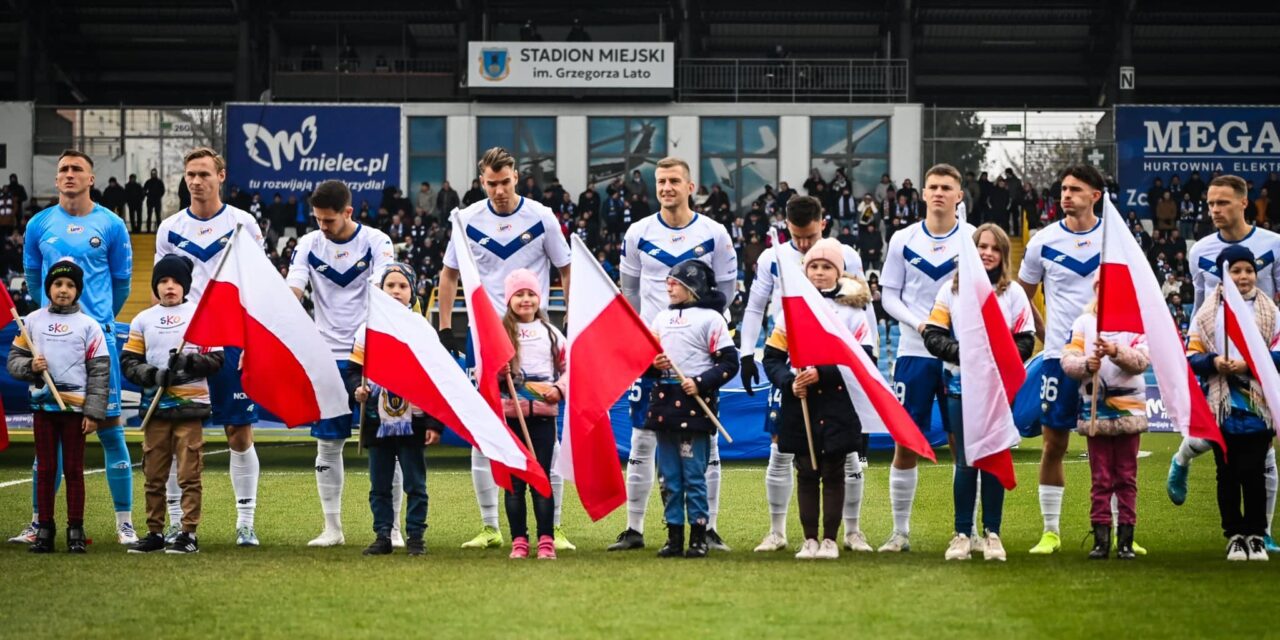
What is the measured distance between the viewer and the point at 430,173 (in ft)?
145

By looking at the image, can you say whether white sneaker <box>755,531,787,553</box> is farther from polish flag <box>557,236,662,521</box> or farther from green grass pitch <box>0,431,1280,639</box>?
polish flag <box>557,236,662,521</box>

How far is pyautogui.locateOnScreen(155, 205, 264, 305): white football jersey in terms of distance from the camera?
10047 millimetres

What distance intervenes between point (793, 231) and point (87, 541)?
14.7ft

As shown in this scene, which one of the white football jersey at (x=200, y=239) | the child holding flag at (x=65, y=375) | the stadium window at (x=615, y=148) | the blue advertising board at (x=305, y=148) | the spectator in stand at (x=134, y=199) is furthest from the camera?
the stadium window at (x=615, y=148)

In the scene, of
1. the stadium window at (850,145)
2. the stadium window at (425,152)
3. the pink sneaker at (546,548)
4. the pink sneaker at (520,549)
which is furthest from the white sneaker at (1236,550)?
the stadium window at (425,152)

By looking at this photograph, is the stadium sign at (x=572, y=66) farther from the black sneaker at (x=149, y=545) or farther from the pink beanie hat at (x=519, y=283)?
the black sneaker at (x=149, y=545)

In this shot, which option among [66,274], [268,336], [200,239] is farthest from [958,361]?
[66,274]

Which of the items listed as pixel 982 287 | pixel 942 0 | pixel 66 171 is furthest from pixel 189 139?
pixel 982 287

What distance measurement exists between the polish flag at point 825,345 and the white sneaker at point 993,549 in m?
0.62

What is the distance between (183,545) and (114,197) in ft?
111

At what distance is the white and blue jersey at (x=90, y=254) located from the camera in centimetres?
991

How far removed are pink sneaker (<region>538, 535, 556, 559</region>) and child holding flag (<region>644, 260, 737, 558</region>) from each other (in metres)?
0.59

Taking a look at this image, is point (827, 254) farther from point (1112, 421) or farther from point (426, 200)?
point (426, 200)

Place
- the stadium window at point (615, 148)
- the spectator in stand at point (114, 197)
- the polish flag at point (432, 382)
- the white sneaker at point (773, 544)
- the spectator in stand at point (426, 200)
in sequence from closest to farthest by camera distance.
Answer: the polish flag at point (432, 382) < the white sneaker at point (773, 544) < the spectator in stand at point (114, 197) < the spectator in stand at point (426, 200) < the stadium window at point (615, 148)
